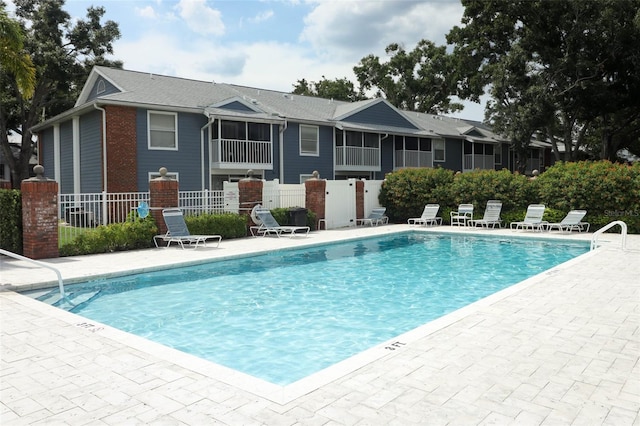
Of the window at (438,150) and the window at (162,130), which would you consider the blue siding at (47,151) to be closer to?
the window at (162,130)

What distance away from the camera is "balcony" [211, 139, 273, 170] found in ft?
70.9

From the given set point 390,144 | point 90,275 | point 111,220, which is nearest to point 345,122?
point 390,144

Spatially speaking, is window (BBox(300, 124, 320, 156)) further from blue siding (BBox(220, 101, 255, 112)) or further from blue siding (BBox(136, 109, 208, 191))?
blue siding (BBox(136, 109, 208, 191))

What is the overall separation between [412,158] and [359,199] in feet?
35.1

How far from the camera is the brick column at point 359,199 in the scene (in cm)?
2119

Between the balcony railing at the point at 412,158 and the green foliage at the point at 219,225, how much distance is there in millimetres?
16002

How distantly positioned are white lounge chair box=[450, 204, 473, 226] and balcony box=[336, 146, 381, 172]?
7.82 metres

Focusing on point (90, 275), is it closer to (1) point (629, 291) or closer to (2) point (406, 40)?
(1) point (629, 291)

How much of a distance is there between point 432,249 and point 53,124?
19.3m

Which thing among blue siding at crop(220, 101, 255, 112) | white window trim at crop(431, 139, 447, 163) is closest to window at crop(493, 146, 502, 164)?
white window trim at crop(431, 139, 447, 163)

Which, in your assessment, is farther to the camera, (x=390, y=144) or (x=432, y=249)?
(x=390, y=144)

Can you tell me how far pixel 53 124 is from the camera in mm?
23766

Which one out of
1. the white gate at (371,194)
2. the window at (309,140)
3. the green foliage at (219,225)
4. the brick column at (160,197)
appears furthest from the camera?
the window at (309,140)

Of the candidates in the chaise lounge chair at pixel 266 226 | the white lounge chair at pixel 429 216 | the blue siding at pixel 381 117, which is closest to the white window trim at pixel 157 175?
the chaise lounge chair at pixel 266 226
